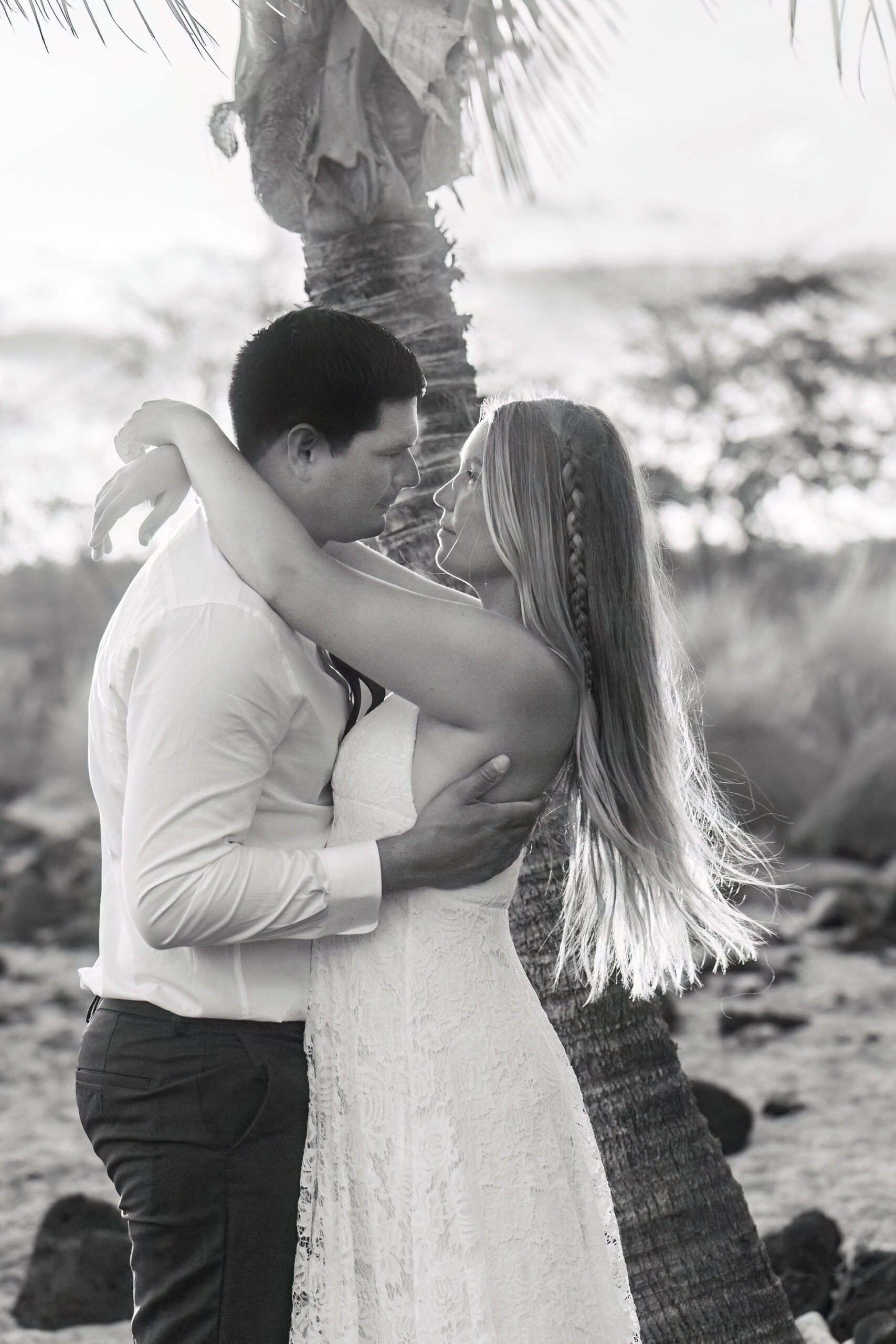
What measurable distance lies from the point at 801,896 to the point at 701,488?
9.56m

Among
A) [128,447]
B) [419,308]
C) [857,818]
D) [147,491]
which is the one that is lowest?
[147,491]

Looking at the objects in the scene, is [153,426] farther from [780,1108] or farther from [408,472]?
[780,1108]

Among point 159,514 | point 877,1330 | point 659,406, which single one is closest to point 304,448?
point 159,514

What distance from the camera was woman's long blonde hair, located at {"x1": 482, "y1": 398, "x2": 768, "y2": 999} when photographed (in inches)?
103

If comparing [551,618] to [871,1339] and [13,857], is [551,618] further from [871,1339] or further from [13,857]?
[13,857]

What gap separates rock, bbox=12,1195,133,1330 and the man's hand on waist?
2.99 m

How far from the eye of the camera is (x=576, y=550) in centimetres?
261

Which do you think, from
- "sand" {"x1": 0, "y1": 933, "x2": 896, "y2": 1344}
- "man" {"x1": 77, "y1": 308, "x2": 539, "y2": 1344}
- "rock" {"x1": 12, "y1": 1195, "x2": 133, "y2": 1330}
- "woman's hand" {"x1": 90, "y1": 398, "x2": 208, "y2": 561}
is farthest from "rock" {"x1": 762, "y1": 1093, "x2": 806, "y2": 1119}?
"woman's hand" {"x1": 90, "y1": 398, "x2": 208, "y2": 561}

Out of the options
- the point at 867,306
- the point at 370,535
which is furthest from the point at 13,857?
the point at 867,306

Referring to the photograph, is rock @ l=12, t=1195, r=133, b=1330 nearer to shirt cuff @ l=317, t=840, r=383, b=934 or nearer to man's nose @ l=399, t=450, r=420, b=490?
shirt cuff @ l=317, t=840, r=383, b=934

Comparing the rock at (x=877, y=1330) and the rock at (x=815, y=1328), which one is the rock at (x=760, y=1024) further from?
the rock at (x=877, y=1330)

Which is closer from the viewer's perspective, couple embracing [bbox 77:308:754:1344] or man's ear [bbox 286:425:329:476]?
couple embracing [bbox 77:308:754:1344]

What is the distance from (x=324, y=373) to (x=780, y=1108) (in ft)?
18.0

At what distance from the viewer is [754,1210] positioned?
5598 mm
